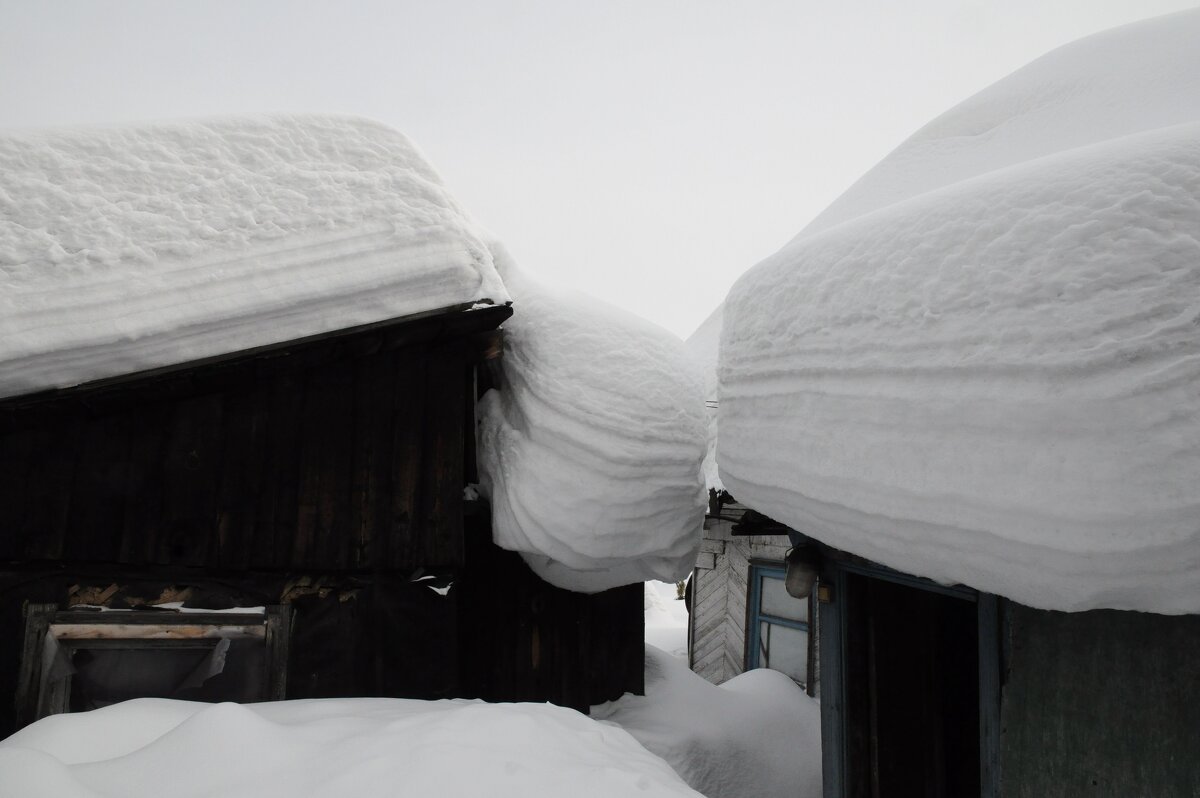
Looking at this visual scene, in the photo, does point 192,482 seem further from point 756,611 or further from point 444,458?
point 756,611

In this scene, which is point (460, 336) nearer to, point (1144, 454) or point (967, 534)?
point (967, 534)

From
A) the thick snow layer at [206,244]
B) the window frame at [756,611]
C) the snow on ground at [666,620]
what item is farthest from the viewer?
the snow on ground at [666,620]

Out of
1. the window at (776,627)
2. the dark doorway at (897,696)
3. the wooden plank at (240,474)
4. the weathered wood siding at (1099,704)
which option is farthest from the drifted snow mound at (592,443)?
the window at (776,627)

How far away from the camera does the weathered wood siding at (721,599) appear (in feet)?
28.0

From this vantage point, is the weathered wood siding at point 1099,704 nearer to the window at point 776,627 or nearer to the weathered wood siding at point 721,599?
the window at point 776,627

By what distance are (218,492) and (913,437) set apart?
3.69 metres

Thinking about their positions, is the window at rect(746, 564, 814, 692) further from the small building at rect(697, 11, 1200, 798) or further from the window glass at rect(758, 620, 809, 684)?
the small building at rect(697, 11, 1200, 798)

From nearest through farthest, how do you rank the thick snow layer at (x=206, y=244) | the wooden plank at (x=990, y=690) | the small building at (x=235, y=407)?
1. the wooden plank at (x=990, y=690)
2. the thick snow layer at (x=206, y=244)
3. the small building at (x=235, y=407)

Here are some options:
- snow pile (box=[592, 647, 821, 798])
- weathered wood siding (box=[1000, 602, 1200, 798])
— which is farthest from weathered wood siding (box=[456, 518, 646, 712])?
weathered wood siding (box=[1000, 602, 1200, 798])

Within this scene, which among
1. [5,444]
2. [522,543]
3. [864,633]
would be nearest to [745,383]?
[864,633]

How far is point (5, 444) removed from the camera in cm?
372

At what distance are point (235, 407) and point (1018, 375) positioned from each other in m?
3.99

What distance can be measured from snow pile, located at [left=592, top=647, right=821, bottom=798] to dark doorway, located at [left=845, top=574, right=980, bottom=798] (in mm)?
1571

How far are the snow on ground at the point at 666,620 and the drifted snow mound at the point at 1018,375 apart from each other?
1043 centimetres
